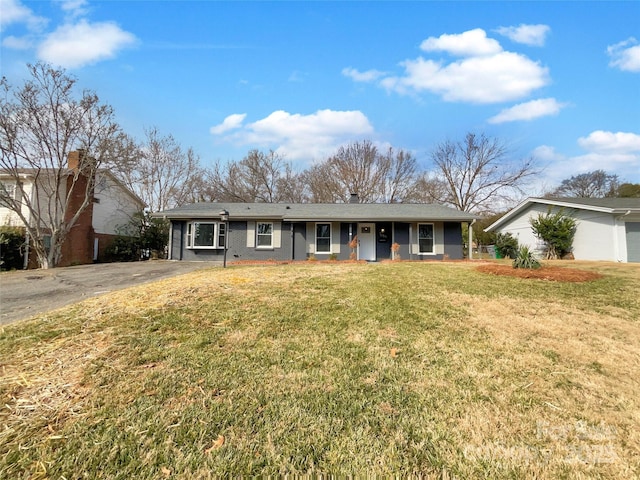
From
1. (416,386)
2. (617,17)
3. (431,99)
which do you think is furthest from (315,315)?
(431,99)

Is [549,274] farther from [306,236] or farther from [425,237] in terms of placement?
[306,236]

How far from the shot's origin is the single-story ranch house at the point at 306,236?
14.4 m

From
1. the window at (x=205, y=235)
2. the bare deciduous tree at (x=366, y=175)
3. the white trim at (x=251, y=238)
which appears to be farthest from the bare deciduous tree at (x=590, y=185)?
the window at (x=205, y=235)

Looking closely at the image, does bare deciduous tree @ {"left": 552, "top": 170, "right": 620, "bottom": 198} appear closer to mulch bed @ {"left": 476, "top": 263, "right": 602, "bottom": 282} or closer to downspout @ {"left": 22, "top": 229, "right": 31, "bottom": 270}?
mulch bed @ {"left": 476, "top": 263, "right": 602, "bottom": 282}

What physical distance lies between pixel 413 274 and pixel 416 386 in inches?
220

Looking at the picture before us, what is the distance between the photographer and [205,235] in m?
14.7

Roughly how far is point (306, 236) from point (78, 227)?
46.3 ft

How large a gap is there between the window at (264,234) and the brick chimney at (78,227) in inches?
380

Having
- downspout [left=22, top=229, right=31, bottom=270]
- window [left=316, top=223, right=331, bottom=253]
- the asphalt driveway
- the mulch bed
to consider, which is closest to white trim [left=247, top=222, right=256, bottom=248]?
window [left=316, top=223, right=331, bottom=253]

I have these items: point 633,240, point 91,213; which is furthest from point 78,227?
point 633,240

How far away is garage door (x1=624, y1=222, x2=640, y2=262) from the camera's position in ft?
44.0

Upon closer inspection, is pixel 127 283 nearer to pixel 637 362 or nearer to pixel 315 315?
pixel 315 315

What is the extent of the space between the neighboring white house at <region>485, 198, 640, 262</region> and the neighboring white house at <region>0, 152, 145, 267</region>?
2569cm

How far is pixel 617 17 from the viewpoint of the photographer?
8156 mm
